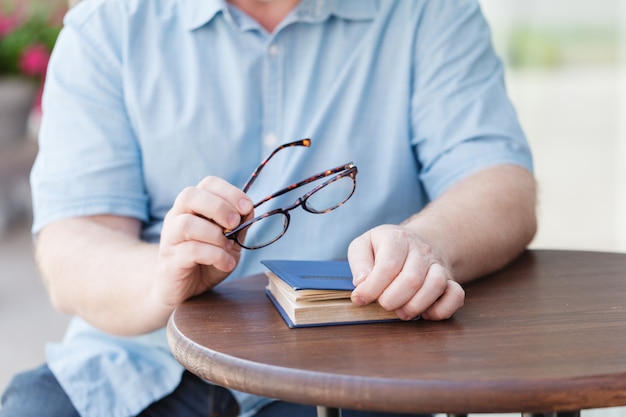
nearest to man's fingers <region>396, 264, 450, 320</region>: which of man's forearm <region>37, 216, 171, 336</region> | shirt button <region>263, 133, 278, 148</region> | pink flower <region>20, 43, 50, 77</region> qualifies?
man's forearm <region>37, 216, 171, 336</region>

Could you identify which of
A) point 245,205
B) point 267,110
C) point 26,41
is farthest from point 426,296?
point 26,41

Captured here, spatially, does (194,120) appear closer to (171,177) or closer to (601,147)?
(171,177)

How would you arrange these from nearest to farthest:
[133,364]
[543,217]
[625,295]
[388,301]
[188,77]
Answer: [388,301] → [625,295] → [133,364] → [188,77] → [543,217]

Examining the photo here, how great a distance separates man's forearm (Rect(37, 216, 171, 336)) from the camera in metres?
1.29

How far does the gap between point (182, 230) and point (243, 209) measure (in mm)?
85

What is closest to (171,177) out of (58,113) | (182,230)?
(58,113)

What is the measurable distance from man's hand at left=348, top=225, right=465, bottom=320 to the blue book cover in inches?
1.1

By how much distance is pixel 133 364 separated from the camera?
4.85 feet

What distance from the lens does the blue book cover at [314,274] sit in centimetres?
104

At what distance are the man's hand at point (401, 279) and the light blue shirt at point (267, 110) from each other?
1.50ft

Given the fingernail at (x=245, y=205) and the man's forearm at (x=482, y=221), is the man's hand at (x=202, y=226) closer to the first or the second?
the fingernail at (x=245, y=205)

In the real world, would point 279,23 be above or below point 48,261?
above

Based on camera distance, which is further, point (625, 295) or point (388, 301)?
point (625, 295)

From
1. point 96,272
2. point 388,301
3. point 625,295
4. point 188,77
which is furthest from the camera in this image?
point 188,77
